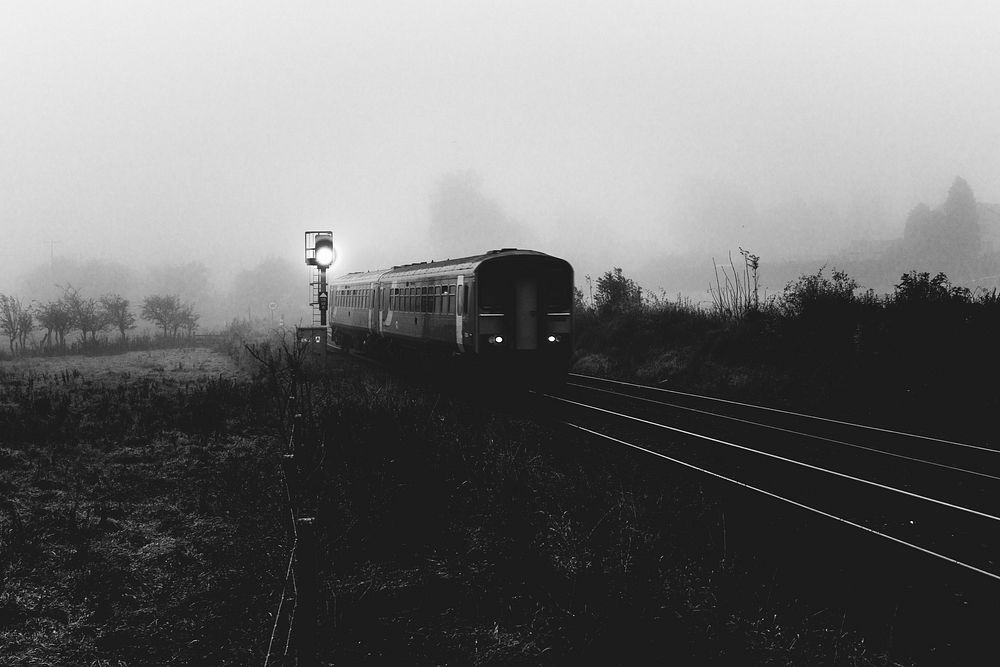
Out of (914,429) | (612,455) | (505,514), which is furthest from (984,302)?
(505,514)

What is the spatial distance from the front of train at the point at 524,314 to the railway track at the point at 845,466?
104cm

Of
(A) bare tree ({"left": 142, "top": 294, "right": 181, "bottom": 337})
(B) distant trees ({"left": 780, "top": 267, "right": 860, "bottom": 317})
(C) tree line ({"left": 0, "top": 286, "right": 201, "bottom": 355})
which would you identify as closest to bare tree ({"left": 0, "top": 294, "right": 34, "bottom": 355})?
(C) tree line ({"left": 0, "top": 286, "right": 201, "bottom": 355})

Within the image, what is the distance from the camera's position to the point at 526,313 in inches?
590

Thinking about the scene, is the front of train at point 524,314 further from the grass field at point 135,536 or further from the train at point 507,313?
the grass field at point 135,536

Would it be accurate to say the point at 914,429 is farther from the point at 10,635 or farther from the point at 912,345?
the point at 10,635

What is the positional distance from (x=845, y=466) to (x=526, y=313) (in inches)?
285

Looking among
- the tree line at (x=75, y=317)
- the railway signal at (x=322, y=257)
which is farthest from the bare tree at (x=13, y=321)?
the railway signal at (x=322, y=257)

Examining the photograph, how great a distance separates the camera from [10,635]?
18.6 ft

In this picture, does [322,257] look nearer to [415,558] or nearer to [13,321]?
[415,558]

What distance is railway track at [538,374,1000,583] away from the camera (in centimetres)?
652

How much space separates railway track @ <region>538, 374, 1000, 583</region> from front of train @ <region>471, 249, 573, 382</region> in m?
1.04

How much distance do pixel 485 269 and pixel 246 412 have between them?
5.84 meters

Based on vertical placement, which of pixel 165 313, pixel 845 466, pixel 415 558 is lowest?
pixel 415 558

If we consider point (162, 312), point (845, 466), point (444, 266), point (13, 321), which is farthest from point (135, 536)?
point (162, 312)
